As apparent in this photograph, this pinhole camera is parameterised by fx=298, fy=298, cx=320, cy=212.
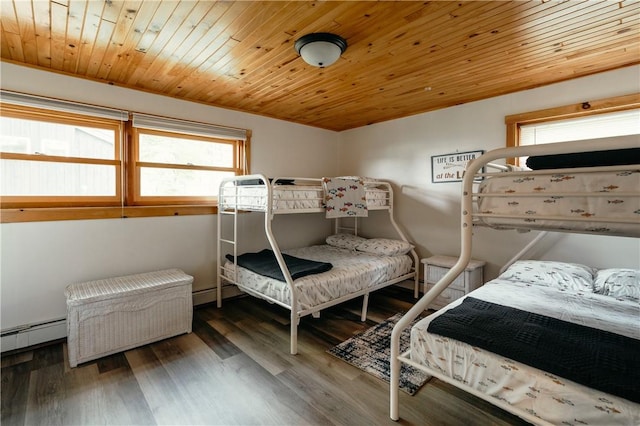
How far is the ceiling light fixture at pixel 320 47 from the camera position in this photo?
1849 millimetres

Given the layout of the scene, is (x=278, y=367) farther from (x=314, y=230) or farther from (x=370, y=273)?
(x=314, y=230)

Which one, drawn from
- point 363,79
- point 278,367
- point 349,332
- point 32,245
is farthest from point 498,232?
point 32,245

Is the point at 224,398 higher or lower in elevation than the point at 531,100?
lower

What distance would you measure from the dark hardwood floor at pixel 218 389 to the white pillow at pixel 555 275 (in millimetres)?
1100

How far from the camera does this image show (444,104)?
3.31 m

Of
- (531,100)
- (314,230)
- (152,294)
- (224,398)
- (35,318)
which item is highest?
(531,100)

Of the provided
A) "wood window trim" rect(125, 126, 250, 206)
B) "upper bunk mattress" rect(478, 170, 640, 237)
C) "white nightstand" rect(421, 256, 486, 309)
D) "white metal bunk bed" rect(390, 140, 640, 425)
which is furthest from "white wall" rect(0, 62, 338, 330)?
"upper bunk mattress" rect(478, 170, 640, 237)

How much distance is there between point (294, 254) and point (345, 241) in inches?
28.7

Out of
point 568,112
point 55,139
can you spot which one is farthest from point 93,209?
point 568,112

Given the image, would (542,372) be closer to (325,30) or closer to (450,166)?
(325,30)

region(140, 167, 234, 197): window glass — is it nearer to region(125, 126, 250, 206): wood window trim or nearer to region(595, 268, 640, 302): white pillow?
region(125, 126, 250, 206): wood window trim

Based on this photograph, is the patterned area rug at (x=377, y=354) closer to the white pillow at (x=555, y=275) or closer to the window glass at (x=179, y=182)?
the white pillow at (x=555, y=275)

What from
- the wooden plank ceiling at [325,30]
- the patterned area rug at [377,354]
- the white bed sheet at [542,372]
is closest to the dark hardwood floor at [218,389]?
the patterned area rug at [377,354]

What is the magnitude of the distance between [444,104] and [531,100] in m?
0.80
